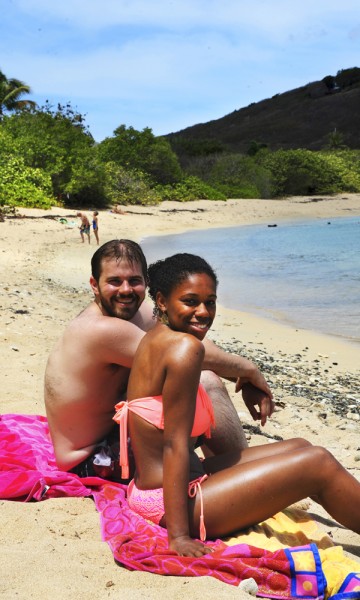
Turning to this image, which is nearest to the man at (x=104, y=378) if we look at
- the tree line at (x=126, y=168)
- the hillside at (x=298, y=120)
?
the tree line at (x=126, y=168)

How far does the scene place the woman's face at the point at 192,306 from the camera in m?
2.71

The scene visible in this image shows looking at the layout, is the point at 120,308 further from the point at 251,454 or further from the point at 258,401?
the point at 251,454

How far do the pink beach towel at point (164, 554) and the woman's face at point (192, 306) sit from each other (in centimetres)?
87

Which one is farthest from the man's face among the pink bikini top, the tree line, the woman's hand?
the tree line

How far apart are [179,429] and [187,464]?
14 cm

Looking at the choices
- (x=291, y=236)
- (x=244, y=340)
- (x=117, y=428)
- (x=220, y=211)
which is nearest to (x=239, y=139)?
(x=220, y=211)

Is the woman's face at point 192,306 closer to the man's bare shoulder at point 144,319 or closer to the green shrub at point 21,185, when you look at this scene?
the man's bare shoulder at point 144,319

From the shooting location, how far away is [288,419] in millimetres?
5105

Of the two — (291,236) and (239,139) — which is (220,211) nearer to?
(291,236)

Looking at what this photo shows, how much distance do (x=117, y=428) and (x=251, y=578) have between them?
3.97 ft

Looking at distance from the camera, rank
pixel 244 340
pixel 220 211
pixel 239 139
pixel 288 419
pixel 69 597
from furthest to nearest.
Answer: pixel 239 139
pixel 220 211
pixel 244 340
pixel 288 419
pixel 69 597

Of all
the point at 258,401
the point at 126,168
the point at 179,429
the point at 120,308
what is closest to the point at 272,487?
the point at 179,429

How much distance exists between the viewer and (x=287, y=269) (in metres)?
17.0

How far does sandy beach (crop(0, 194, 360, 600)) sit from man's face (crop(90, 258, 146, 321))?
3.24 ft
